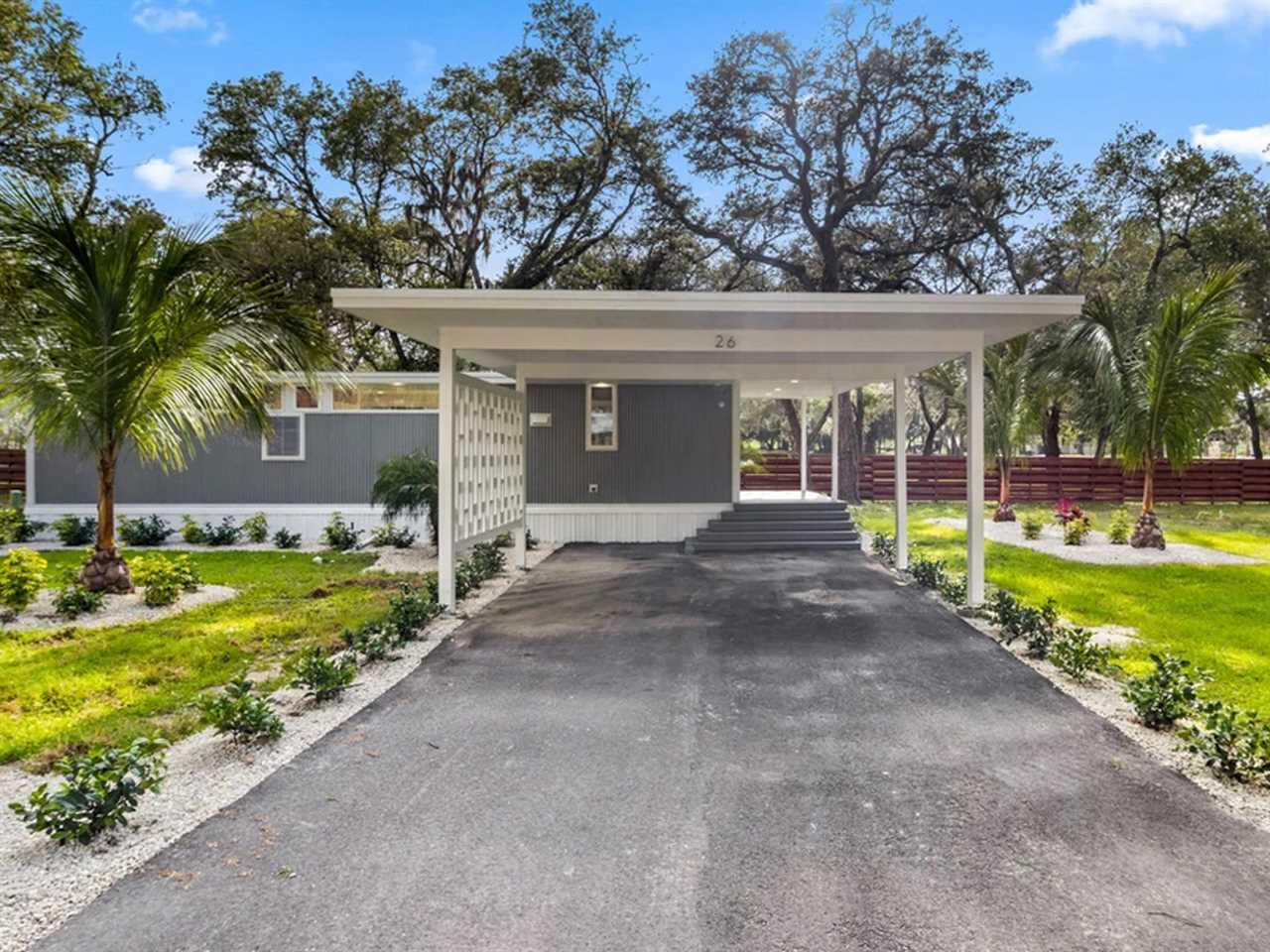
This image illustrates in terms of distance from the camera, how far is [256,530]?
11219mm

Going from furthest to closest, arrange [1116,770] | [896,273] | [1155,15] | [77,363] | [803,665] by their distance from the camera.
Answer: [896,273]
[1155,15]
[77,363]
[803,665]
[1116,770]

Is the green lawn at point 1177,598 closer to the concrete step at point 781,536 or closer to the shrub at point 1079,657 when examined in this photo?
the shrub at point 1079,657

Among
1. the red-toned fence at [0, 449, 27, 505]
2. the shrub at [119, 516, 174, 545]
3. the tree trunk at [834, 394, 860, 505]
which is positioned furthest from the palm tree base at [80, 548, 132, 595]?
the tree trunk at [834, 394, 860, 505]

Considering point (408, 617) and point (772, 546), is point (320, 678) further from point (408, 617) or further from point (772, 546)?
point (772, 546)

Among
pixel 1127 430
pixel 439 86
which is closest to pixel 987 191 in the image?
pixel 1127 430

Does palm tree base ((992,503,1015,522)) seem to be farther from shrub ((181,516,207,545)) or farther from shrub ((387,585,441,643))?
shrub ((181,516,207,545))

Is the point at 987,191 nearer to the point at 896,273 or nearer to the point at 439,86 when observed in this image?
the point at 896,273

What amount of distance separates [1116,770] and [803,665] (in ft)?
6.36

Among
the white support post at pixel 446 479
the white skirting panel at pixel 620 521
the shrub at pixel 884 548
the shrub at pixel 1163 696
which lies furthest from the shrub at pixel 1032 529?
the white support post at pixel 446 479

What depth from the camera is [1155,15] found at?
47.5 feet

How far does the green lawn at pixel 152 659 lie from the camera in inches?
149

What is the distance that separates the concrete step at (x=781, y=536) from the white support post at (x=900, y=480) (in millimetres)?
1423

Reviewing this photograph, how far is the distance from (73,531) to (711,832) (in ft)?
39.7

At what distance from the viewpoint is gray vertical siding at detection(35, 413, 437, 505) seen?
11.8 metres
